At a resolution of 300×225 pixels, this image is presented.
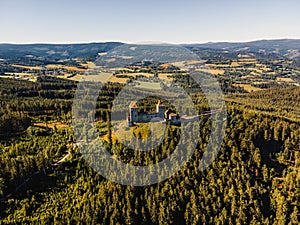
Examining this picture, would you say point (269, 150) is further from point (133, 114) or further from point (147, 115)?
point (133, 114)

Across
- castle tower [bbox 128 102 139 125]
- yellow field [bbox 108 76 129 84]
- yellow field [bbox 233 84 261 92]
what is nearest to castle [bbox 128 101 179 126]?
castle tower [bbox 128 102 139 125]

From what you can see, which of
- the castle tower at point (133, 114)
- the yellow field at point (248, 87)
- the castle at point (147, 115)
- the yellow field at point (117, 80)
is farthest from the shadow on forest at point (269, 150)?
the yellow field at point (248, 87)

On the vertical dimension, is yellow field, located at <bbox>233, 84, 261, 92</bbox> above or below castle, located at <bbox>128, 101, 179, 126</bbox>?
below

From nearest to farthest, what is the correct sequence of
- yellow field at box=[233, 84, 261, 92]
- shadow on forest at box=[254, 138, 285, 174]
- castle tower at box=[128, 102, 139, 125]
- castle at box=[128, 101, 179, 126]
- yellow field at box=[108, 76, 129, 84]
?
1. shadow on forest at box=[254, 138, 285, 174]
2. castle tower at box=[128, 102, 139, 125]
3. castle at box=[128, 101, 179, 126]
4. yellow field at box=[108, 76, 129, 84]
5. yellow field at box=[233, 84, 261, 92]

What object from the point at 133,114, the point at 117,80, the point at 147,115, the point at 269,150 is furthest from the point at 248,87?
the point at 133,114

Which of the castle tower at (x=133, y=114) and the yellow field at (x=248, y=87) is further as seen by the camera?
the yellow field at (x=248, y=87)

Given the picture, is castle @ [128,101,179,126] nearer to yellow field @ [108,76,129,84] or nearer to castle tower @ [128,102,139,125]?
castle tower @ [128,102,139,125]

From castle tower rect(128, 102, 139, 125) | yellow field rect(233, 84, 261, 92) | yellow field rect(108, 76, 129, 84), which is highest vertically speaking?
castle tower rect(128, 102, 139, 125)

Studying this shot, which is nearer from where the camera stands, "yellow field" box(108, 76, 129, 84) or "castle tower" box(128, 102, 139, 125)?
"castle tower" box(128, 102, 139, 125)

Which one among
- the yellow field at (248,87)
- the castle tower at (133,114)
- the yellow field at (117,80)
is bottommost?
the yellow field at (248,87)

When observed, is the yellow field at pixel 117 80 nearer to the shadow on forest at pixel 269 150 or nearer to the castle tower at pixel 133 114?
the castle tower at pixel 133 114

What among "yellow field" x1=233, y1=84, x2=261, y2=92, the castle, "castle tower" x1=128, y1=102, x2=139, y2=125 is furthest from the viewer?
"yellow field" x1=233, y1=84, x2=261, y2=92

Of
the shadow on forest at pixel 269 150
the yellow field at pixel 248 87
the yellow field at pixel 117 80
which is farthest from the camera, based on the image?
the yellow field at pixel 248 87
